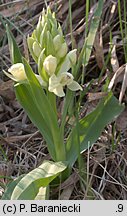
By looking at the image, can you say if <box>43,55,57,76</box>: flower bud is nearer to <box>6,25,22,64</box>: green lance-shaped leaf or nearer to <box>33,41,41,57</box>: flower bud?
<box>33,41,41,57</box>: flower bud

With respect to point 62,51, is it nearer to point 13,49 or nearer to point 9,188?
point 13,49

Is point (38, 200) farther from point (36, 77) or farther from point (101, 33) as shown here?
point (101, 33)

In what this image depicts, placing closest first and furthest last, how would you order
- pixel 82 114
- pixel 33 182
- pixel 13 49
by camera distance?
1. pixel 33 182
2. pixel 13 49
3. pixel 82 114

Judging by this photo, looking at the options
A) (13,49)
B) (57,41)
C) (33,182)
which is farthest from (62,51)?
(33,182)

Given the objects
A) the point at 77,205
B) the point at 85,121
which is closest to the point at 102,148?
the point at 85,121

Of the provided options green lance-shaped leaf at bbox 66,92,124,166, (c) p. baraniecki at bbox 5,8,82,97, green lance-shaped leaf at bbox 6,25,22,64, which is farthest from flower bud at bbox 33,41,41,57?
green lance-shaped leaf at bbox 66,92,124,166

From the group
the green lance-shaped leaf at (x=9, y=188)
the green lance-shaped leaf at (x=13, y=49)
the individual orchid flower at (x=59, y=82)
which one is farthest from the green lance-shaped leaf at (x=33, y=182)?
the green lance-shaped leaf at (x=13, y=49)

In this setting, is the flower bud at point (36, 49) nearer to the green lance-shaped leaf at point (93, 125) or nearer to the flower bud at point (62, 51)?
the flower bud at point (62, 51)
